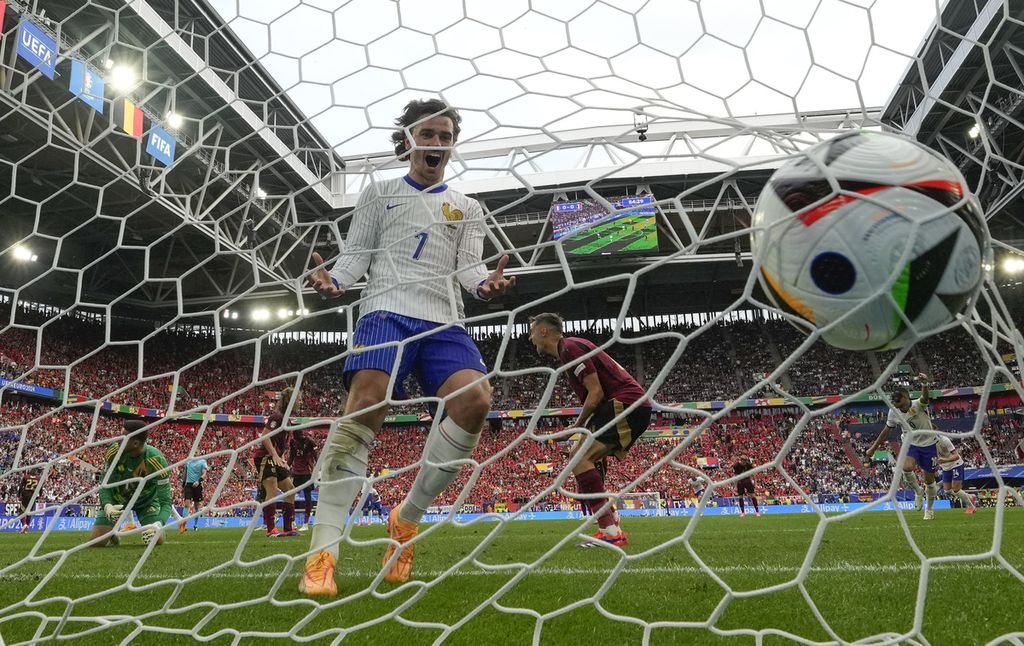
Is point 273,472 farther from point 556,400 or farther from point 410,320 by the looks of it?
point 556,400

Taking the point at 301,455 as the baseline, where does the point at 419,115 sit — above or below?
above

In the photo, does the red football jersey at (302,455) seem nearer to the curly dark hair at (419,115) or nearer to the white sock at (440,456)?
the white sock at (440,456)

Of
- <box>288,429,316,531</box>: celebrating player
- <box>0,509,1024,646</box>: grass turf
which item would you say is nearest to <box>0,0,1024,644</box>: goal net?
<box>0,509,1024,646</box>: grass turf

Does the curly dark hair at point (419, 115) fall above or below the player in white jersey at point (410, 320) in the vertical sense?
above

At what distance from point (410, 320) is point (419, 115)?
2.70 feet

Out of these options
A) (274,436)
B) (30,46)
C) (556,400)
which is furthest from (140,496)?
(556,400)

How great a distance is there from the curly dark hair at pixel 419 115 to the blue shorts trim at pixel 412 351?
66cm

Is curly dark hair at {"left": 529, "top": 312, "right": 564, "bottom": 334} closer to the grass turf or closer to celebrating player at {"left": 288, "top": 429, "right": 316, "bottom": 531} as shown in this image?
the grass turf

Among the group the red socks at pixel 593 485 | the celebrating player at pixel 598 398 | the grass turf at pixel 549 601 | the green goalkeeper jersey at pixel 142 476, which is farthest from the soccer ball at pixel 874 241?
the green goalkeeper jersey at pixel 142 476

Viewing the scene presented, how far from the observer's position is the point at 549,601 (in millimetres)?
2049

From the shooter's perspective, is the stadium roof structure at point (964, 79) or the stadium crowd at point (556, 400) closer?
the stadium roof structure at point (964, 79)

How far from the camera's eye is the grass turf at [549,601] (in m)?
1.55

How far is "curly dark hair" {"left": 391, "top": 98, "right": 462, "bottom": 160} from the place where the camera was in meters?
2.53

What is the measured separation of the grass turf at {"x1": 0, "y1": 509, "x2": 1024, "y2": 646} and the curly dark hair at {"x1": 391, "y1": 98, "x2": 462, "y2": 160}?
5.00 feet
